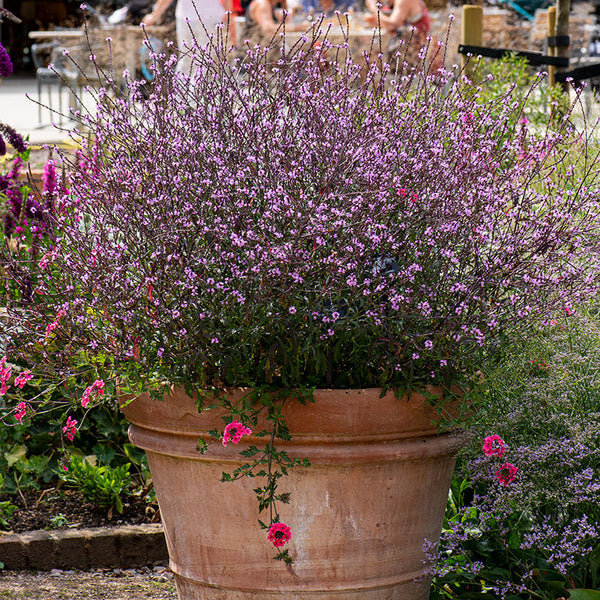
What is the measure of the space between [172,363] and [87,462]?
1124mm

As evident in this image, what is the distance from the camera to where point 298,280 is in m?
1.79

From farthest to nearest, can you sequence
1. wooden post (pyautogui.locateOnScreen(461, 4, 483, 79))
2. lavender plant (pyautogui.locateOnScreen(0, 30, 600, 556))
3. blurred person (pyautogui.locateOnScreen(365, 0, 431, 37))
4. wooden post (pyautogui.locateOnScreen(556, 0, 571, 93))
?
blurred person (pyautogui.locateOnScreen(365, 0, 431, 37)), wooden post (pyautogui.locateOnScreen(461, 4, 483, 79)), wooden post (pyautogui.locateOnScreen(556, 0, 571, 93)), lavender plant (pyautogui.locateOnScreen(0, 30, 600, 556))

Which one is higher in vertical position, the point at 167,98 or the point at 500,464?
the point at 167,98

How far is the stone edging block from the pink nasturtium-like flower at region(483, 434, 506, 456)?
1.27 meters

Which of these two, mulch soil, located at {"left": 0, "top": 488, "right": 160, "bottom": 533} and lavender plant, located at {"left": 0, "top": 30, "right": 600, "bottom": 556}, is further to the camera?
mulch soil, located at {"left": 0, "top": 488, "right": 160, "bottom": 533}

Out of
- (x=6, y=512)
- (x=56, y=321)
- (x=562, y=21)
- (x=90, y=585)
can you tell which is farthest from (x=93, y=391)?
(x=562, y=21)

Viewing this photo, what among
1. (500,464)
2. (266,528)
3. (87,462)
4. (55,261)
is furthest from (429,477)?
(87,462)

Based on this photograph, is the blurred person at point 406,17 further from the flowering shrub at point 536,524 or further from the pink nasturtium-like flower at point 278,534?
the pink nasturtium-like flower at point 278,534

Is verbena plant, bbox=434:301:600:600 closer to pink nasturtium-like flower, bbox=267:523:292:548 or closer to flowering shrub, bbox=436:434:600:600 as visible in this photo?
flowering shrub, bbox=436:434:600:600

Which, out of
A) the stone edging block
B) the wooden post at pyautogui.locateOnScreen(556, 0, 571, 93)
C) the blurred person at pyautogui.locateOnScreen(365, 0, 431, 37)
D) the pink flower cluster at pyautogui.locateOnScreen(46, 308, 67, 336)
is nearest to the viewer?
the pink flower cluster at pyautogui.locateOnScreen(46, 308, 67, 336)

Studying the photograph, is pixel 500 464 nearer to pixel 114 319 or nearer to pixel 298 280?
pixel 298 280

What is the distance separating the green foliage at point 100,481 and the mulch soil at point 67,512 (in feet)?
0.11

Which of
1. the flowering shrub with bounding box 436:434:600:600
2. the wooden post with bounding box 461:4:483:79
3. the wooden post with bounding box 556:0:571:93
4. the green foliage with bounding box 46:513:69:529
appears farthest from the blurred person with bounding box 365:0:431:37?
the flowering shrub with bounding box 436:434:600:600

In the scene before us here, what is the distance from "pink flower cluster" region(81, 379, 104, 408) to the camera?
204cm
